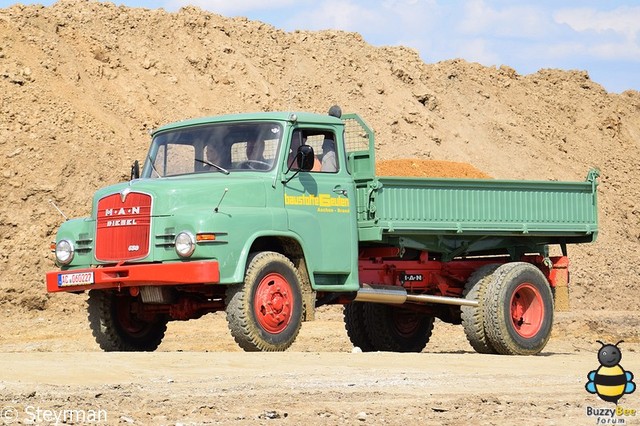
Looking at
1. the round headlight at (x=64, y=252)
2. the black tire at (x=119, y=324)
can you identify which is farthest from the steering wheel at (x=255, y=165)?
the black tire at (x=119, y=324)

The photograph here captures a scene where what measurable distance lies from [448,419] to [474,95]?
43071 mm

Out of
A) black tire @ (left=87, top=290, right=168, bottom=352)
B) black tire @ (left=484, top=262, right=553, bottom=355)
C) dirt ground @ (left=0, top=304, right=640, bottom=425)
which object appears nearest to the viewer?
dirt ground @ (left=0, top=304, right=640, bottom=425)

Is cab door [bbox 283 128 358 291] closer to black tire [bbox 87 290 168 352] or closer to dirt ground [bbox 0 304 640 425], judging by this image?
dirt ground [bbox 0 304 640 425]

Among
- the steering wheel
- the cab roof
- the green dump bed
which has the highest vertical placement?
the cab roof

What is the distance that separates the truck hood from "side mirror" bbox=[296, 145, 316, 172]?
0.46 metres

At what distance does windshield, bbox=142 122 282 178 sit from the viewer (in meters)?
14.6

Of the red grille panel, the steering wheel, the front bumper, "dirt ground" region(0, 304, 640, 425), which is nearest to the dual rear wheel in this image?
"dirt ground" region(0, 304, 640, 425)

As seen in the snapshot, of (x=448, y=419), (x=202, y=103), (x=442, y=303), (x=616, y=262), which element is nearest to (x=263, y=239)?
(x=442, y=303)

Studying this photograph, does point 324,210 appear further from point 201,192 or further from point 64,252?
point 64,252

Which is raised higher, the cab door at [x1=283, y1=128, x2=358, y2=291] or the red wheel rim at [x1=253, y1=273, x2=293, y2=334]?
the cab door at [x1=283, y1=128, x2=358, y2=291]

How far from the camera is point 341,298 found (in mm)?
15414

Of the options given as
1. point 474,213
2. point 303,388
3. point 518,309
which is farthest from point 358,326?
point 303,388

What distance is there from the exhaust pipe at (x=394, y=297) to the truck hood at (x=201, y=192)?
2081 mm

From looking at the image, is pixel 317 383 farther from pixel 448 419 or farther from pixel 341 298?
pixel 341 298
